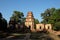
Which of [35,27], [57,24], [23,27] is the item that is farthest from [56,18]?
[23,27]

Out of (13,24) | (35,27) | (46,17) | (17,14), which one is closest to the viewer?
(13,24)

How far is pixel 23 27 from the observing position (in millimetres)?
48750

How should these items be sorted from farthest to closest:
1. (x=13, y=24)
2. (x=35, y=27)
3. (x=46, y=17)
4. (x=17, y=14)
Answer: (x=17, y=14) < (x=46, y=17) < (x=35, y=27) < (x=13, y=24)

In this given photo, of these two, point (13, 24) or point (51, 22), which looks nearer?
point (13, 24)

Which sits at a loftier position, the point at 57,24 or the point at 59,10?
the point at 59,10

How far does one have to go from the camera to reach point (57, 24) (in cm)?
4888

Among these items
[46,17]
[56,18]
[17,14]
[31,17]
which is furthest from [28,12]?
[17,14]

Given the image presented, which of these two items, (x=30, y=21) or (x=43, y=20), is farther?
(x=43, y=20)

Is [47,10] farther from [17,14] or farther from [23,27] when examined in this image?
[23,27]

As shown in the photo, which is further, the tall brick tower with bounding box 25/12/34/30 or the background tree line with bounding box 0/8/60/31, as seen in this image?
the tall brick tower with bounding box 25/12/34/30

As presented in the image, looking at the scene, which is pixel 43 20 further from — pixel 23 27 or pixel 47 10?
pixel 23 27

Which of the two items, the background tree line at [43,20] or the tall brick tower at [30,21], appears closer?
the background tree line at [43,20]

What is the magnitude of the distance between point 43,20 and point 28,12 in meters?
20.3

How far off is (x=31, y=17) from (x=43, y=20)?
66.6ft
